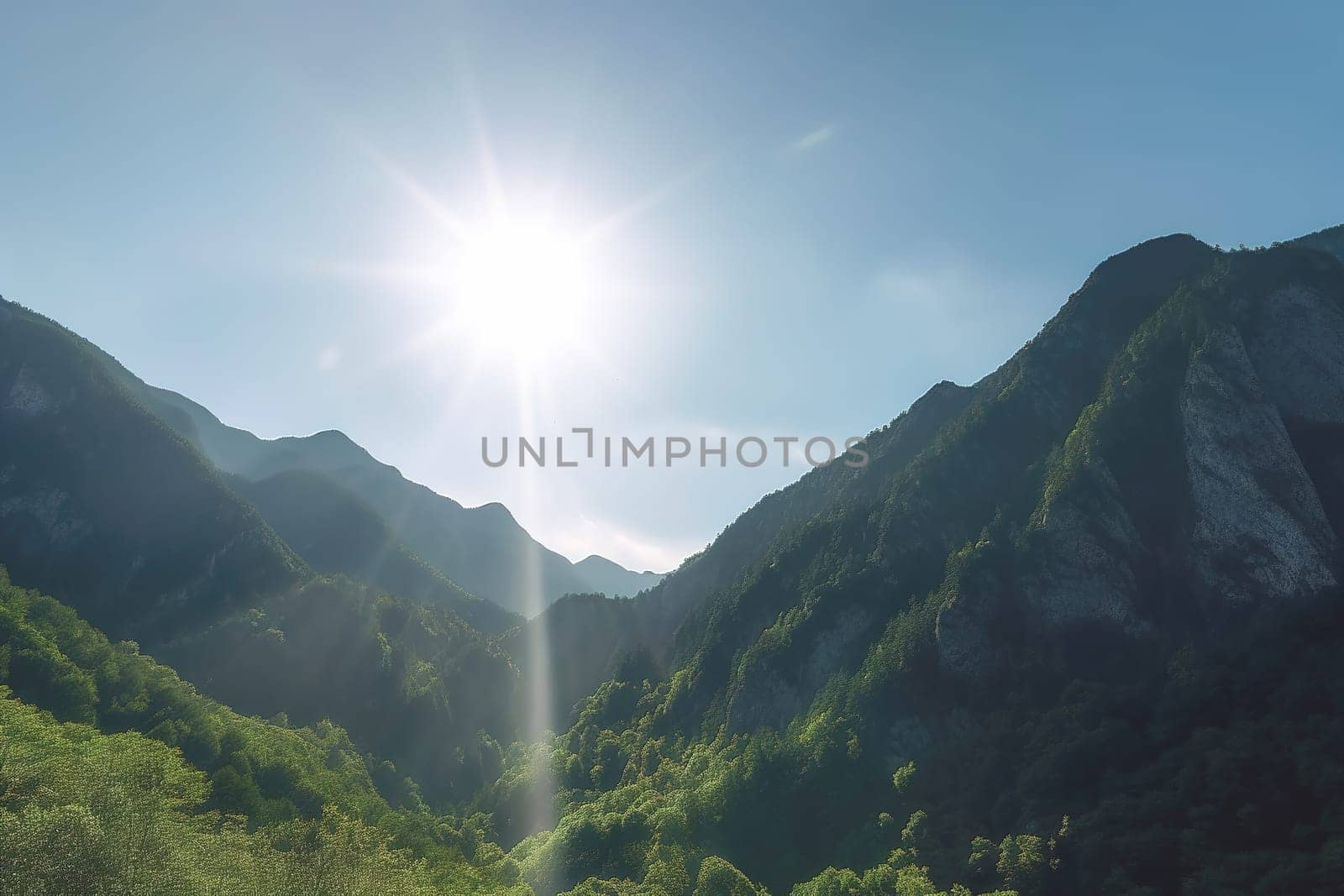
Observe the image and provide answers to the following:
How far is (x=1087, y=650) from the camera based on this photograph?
356ft

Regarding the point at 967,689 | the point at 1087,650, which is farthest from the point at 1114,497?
the point at 967,689

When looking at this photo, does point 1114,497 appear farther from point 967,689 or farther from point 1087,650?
point 967,689

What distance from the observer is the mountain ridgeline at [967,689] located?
7062 cm

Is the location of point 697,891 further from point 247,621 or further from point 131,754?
point 247,621

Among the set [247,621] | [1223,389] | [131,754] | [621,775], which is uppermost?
[1223,389]

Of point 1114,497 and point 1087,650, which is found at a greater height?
point 1114,497

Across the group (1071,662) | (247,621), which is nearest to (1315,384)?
(1071,662)

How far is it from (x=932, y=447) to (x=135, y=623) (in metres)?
230

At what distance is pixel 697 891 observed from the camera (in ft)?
261

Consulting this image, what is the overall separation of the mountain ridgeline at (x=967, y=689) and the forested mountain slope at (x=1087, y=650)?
0.47m

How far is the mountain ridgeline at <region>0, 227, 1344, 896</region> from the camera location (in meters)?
70.6

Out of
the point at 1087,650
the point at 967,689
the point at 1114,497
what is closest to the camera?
the point at 1087,650

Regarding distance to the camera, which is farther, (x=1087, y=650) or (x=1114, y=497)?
(x=1114, y=497)

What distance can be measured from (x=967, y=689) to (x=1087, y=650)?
20292 mm
